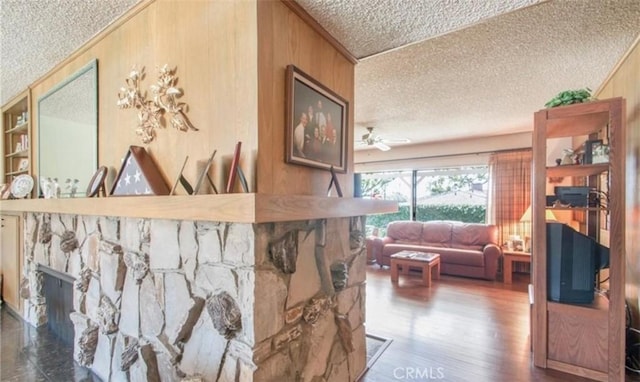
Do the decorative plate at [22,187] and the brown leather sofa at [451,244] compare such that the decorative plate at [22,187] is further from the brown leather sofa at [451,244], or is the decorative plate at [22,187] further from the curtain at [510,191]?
the curtain at [510,191]

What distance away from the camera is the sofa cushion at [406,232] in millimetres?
5703

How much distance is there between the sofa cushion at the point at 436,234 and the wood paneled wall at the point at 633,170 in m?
3.04

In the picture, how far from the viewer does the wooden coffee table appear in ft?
14.0

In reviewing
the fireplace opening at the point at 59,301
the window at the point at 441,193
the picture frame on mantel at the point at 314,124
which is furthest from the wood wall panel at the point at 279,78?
the window at the point at 441,193

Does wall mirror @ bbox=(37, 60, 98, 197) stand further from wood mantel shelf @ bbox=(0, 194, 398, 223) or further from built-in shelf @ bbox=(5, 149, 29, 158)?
built-in shelf @ bbox=(5, 149, 29, 158)

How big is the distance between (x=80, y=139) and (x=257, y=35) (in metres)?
1.97

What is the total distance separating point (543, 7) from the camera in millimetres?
1761

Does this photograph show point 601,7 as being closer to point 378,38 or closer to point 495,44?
point 495,44

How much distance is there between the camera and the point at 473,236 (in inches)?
203

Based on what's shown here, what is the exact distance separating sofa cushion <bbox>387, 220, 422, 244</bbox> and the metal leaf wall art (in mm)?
4968

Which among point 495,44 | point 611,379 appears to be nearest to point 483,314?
point 611,379


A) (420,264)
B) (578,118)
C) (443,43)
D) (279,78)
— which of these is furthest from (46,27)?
(420,264)

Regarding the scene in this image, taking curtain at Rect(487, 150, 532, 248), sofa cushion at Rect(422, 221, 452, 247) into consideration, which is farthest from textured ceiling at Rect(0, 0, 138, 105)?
curtain at Rect(487, 150, 532, 248)

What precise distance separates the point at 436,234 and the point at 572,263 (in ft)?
11.1
